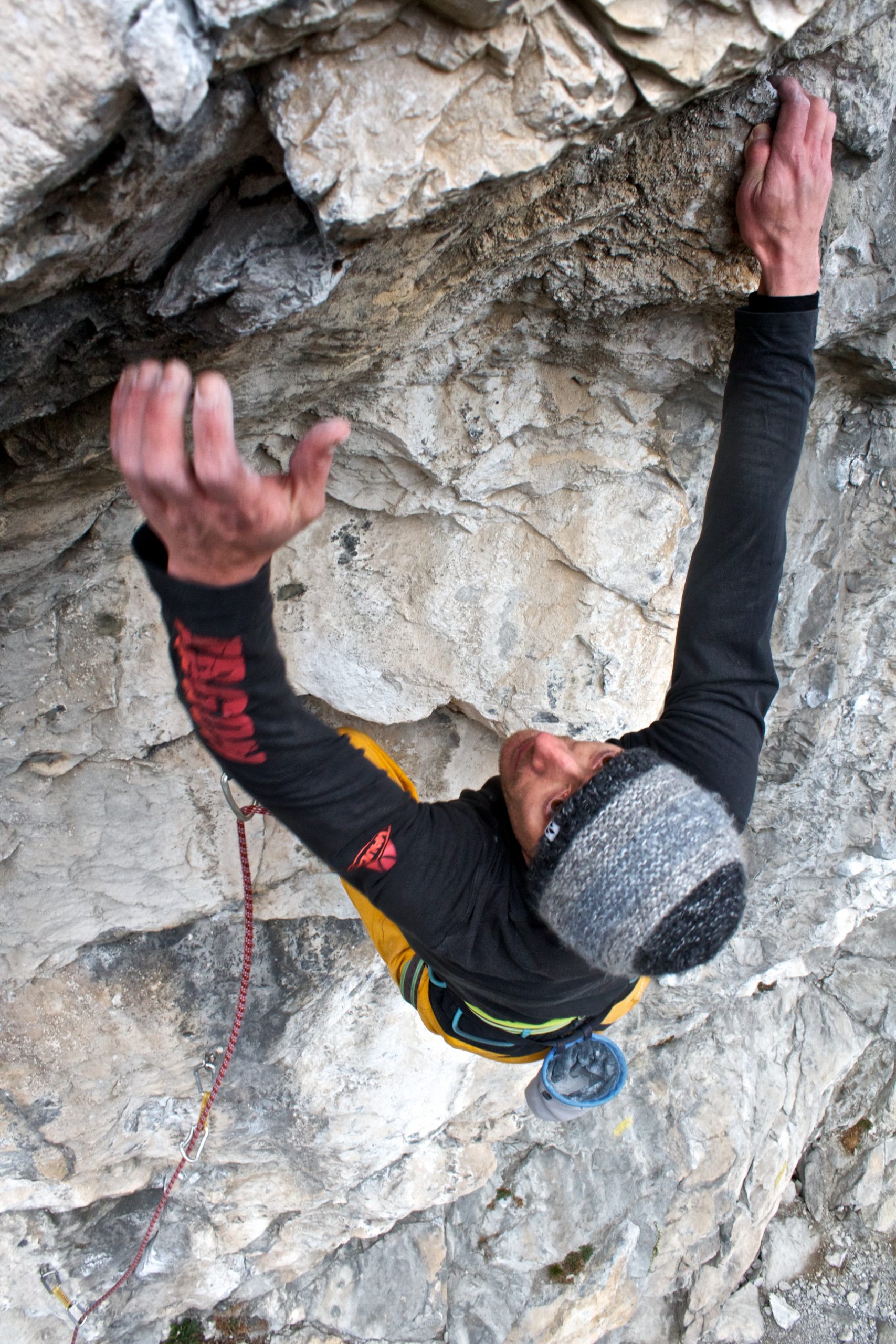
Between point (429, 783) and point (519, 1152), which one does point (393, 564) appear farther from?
point (519, 1152)

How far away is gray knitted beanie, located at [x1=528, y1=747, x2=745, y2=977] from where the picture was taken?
3.74 ft

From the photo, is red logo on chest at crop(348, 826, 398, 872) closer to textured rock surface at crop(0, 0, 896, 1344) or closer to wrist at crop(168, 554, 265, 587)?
wrist at crop(168, 554, 265, 587)

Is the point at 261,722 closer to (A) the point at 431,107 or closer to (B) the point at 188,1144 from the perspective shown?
(A) the point at 431,107

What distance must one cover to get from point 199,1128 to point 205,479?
2.18 m

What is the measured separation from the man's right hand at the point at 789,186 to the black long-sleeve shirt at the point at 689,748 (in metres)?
0.07

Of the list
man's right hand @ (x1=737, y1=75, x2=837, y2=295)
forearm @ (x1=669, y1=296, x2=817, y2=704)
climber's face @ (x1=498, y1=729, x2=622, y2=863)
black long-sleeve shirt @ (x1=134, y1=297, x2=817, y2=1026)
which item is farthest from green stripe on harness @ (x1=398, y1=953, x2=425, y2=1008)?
man's right hand @ (x1=737, y1=75, x2=837, y2=295)

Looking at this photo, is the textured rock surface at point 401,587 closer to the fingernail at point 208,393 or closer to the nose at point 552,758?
the fingernail at point 208,393

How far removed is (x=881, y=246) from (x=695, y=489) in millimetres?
595

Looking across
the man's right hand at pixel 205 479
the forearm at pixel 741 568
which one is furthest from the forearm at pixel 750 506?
the man's right hand at pixel 205 479

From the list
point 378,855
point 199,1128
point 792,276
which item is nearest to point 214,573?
point 378,855

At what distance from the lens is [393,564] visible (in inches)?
75.0

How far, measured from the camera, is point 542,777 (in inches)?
53.7

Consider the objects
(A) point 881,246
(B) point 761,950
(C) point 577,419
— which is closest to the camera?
(A) point 881,246

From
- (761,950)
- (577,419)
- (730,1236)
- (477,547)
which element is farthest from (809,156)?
(730,1236)
